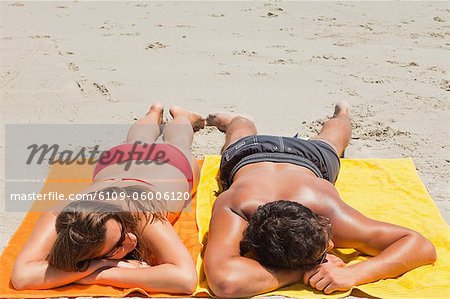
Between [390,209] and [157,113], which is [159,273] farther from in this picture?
[157,113]

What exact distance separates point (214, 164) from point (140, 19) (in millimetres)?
3799

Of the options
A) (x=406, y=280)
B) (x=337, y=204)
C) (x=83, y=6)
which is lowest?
(x=83, y=6)

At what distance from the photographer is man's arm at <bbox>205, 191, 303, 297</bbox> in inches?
108

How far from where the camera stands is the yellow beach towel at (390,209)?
2838mm

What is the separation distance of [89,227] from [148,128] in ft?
5.17

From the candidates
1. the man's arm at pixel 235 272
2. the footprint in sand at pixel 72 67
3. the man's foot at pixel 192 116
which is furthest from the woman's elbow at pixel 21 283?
the footprint in sand at pixel 72 67

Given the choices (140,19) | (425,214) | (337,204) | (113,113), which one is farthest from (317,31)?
(337,204)

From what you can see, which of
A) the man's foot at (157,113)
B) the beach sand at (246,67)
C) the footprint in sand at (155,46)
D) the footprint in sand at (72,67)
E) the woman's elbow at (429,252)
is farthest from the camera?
the footprint in sand at (155,46)

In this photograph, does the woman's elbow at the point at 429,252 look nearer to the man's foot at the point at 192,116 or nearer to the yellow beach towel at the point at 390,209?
the yellow beach towel at the point at 390,209

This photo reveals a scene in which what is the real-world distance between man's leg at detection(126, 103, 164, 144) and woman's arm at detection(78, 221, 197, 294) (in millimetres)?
1148

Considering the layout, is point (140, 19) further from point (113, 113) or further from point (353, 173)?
point (353, 173)

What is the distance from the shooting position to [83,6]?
8.05 metres

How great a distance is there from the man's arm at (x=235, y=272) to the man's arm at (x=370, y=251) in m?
0.15

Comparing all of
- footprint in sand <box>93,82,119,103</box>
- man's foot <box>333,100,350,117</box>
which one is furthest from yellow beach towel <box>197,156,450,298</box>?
footprint in sand <box>93,82,119,103</box>
